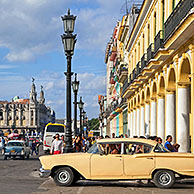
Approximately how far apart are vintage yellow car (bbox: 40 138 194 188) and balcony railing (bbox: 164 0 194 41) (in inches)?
186

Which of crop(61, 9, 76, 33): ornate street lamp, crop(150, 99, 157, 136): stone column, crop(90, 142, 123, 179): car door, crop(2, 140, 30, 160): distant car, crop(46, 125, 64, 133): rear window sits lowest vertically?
crop(2, 140, 30, 160): distant car

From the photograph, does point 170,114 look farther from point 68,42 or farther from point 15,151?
point 15,151

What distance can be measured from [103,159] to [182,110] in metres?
7.77

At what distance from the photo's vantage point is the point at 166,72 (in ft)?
72.1

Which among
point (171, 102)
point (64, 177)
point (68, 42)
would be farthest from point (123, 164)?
point (171, 102)

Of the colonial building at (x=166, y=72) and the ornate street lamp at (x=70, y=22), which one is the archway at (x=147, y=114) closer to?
the colonial building at (x=166, y=72)

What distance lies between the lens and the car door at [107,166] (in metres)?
12.3

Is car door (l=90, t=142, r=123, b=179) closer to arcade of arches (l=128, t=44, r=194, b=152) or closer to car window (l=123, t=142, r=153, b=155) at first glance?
car window (l=123, t=142, r=153, b=155)

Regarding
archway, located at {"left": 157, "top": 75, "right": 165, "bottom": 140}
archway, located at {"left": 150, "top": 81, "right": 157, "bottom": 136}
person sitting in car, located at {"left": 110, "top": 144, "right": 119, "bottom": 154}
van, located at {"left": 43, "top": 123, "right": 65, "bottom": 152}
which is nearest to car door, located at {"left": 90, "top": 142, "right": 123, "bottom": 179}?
person sitting in car, located at {"left": 110, "top": 144, "right": 119, "bottom": 154}

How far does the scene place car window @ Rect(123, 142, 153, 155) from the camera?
1251 centimetres

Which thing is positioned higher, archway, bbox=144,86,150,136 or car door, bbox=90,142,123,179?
archway, bbox=144,86,150,136

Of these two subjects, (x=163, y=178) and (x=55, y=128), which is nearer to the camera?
(x=163, y=178)

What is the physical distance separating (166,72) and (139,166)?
10382 mm

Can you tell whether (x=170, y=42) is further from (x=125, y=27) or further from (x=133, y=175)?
(x=125, y=27)
